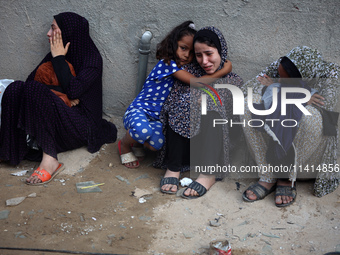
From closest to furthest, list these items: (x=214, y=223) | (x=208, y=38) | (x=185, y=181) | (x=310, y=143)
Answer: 1. (x=214, y=223)
2. (x=310, y=143)
3. (x=208, y=38)
4. (x=185, y=181)

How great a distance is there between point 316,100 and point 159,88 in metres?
1.38

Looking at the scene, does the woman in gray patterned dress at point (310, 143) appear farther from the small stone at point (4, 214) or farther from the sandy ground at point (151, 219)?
the small stone at point (4, 214)

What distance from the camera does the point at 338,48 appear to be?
341 cm

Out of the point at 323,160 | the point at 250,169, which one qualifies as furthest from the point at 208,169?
the point at 323,160

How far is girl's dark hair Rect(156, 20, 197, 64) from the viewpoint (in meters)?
3.43

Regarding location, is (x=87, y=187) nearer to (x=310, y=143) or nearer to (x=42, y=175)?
(x=42, y=175)

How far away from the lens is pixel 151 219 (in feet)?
9.34

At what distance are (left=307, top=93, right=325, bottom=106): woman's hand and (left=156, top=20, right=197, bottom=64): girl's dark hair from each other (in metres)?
1.17

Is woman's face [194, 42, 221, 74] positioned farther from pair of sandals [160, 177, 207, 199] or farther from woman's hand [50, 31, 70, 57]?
woman's hand [50, 31, 70, 57]

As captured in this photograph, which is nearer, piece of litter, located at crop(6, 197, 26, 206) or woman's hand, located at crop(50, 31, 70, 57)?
piece of litter, located at crop(6, 197, 26, 206)

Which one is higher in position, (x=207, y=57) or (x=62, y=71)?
(x=207, y=57)

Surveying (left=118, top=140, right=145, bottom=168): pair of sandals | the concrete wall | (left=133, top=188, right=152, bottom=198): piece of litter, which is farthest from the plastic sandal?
the concrete wall

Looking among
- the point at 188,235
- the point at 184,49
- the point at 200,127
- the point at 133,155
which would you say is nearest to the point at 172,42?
the point at 184,49

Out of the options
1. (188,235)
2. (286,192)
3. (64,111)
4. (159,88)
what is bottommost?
(188,235)
